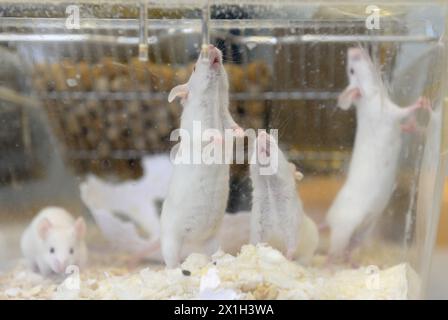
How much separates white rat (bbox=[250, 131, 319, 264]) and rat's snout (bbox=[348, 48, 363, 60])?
0.27 meters

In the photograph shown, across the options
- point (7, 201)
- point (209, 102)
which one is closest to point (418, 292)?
point (209, 102)

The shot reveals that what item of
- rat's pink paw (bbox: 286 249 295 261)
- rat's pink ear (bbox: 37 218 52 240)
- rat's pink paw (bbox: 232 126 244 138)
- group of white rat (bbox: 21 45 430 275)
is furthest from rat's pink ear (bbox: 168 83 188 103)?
rat's pink ear (bbox: 37 218 52 240)

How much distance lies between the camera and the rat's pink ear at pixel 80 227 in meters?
A: 1.23

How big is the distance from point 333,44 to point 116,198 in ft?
1.75

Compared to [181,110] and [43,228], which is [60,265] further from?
[181,110]

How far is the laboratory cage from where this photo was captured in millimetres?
1079

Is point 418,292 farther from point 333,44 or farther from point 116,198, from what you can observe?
point 116,198

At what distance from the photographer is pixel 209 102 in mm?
1016

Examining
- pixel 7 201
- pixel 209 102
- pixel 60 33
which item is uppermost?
pixel 60 33

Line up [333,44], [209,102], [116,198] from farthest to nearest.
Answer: [116,198] < [333,44] < [209,102]

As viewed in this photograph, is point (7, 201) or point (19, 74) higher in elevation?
point (19, 74)

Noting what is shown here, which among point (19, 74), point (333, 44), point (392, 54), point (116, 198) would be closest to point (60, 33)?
point (19, 74)

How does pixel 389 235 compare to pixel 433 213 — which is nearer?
pixel 433 213
